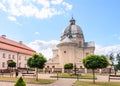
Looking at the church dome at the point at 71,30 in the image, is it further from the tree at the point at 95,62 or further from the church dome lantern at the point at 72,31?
the tree at the point at 95,62

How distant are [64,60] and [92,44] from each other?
1759 centimetres

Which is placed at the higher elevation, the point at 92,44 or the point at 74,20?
the point at 74,20

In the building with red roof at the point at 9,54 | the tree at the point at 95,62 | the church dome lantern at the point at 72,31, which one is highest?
the church dome lantern at the point at 72,31

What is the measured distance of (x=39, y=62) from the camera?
2823cm

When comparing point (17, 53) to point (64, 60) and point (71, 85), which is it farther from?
point (71, 85)

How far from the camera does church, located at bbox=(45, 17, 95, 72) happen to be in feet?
233

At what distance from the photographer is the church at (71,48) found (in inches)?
2793

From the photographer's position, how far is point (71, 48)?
71.6 metres

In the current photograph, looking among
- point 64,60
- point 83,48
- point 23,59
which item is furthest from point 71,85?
point 83,48

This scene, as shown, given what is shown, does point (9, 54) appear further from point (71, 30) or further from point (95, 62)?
point (71, 30)

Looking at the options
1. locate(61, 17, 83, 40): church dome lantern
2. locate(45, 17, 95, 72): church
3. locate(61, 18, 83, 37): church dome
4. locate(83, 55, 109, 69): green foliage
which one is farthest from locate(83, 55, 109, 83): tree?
locate(61, 18, 83, 37): church dome

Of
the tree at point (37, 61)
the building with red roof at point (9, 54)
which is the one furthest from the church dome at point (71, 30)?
the tree at point (37, 61)

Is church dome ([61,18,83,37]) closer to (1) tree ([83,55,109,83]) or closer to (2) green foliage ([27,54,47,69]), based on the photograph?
(2) green foliage ([27,54,47,69])

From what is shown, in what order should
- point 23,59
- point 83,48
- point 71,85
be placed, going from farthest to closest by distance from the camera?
point 83,48 → point 23,59 → point 71,85
